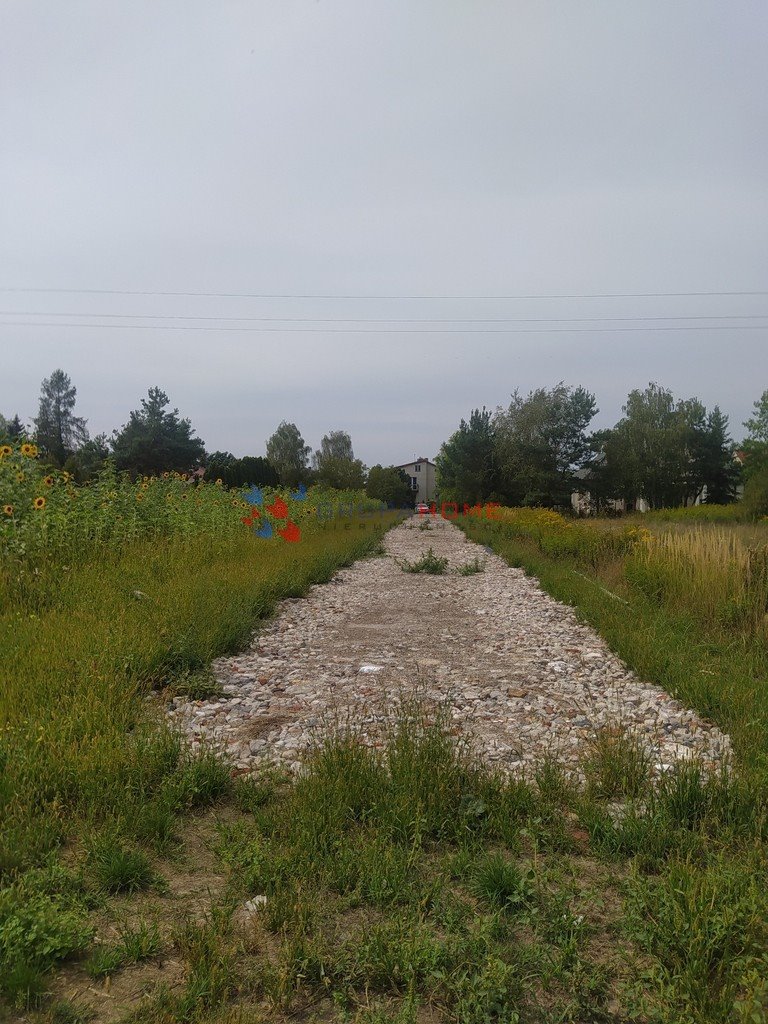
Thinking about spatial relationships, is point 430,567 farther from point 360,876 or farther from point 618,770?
point 360,876

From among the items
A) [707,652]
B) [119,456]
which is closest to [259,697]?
[707,652]

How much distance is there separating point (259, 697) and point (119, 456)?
48.9 meters

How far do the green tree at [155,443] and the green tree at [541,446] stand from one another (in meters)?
26.2

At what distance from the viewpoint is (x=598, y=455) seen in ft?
165

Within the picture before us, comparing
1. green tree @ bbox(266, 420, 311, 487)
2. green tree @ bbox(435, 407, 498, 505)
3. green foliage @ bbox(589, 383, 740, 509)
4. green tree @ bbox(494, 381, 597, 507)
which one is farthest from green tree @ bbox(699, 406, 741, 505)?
green tree @ bbox(266, 420, 311, 487)

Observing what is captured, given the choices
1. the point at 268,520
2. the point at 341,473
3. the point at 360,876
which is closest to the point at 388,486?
the point at 341,473

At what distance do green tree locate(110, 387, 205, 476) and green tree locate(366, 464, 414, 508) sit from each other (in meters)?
24.6

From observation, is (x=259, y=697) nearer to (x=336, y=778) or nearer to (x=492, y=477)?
(x=336, y=778)

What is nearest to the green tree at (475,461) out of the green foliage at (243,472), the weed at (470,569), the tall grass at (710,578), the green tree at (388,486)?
the green foliage at (243,472)

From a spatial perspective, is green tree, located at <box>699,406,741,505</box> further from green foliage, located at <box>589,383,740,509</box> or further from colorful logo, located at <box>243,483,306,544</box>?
colorful logo, located at <box>243,483,306,544</box>

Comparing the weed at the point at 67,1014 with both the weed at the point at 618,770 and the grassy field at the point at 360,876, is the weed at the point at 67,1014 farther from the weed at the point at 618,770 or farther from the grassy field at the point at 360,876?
the weed at the point at 618,770

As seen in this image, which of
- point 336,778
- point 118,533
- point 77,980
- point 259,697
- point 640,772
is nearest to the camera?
point 77,980

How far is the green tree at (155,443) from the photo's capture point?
165ft

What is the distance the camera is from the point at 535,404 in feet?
153
